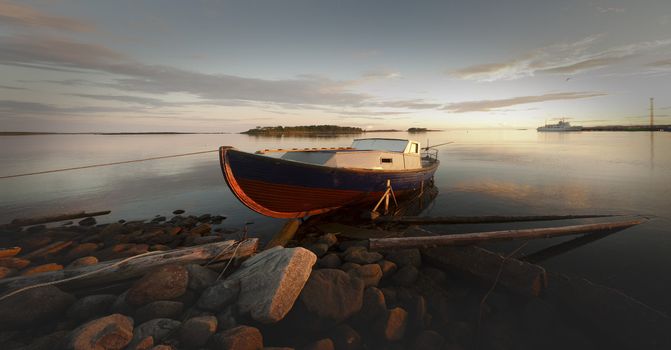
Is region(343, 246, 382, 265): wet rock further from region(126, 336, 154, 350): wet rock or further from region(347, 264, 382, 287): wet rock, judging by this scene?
region(126, 336, 154, 350): wet rock

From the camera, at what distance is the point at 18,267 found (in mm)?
6832

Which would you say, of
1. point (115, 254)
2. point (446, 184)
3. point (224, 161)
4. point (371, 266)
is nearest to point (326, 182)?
point (224, 161)

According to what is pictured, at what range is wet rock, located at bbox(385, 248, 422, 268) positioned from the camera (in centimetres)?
718

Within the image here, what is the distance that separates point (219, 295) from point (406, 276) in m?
4.26

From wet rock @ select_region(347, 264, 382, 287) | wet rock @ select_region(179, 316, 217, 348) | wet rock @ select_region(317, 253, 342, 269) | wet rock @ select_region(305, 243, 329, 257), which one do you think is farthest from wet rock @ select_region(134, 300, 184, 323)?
wet rock @ select_region(305, 243, 329, 257)

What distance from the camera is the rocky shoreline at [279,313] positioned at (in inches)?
170

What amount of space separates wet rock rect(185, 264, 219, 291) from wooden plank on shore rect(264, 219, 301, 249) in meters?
3.24

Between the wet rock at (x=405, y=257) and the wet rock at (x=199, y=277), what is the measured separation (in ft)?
14.6

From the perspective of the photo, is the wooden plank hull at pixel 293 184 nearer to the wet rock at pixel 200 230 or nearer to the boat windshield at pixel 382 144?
the boat windshield at pixel 382 144

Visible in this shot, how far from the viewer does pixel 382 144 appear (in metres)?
15.8

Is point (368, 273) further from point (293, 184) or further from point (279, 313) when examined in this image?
point (293, 184)

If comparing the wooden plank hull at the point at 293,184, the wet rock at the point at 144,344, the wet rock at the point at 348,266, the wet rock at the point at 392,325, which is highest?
the wooden plank hull at the point at 293,184

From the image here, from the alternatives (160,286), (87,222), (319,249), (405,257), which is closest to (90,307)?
(160,286)

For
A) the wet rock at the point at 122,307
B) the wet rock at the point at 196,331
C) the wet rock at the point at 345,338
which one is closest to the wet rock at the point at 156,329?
the wet rock at the point at 196,331
